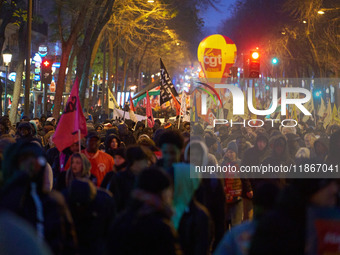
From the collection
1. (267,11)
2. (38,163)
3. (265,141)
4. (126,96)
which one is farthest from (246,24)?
(38,163)

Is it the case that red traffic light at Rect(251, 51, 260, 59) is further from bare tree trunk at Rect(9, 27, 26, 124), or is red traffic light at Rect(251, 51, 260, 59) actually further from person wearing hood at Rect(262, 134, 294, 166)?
person wearing hood at Rect(262, 134, 294, 166)

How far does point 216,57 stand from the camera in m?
35.7

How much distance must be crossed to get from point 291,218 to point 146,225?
2.83 feet

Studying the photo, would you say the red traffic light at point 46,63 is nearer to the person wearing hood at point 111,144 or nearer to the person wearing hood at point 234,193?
the person wearing hood at point 111,144

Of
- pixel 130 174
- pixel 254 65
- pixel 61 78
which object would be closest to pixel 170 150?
pixel 130 174

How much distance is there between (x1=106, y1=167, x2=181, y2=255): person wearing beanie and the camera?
3.83 meters

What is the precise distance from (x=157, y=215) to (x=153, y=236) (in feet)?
0.50

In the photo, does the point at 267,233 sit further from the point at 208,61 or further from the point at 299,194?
the point at 208,61

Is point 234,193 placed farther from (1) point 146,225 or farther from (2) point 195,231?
(1) point 146,225

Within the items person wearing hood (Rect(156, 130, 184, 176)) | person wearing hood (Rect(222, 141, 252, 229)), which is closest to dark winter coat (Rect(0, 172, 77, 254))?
person wearing hood (Rect(156, 130, 184, 176))

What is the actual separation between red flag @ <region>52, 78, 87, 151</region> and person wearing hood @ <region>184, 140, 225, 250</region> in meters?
3.05

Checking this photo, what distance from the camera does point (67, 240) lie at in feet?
15.0

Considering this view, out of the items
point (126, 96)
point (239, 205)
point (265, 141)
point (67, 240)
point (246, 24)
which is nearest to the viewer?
point (67, 240)

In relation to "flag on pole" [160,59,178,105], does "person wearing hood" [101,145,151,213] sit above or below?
below
